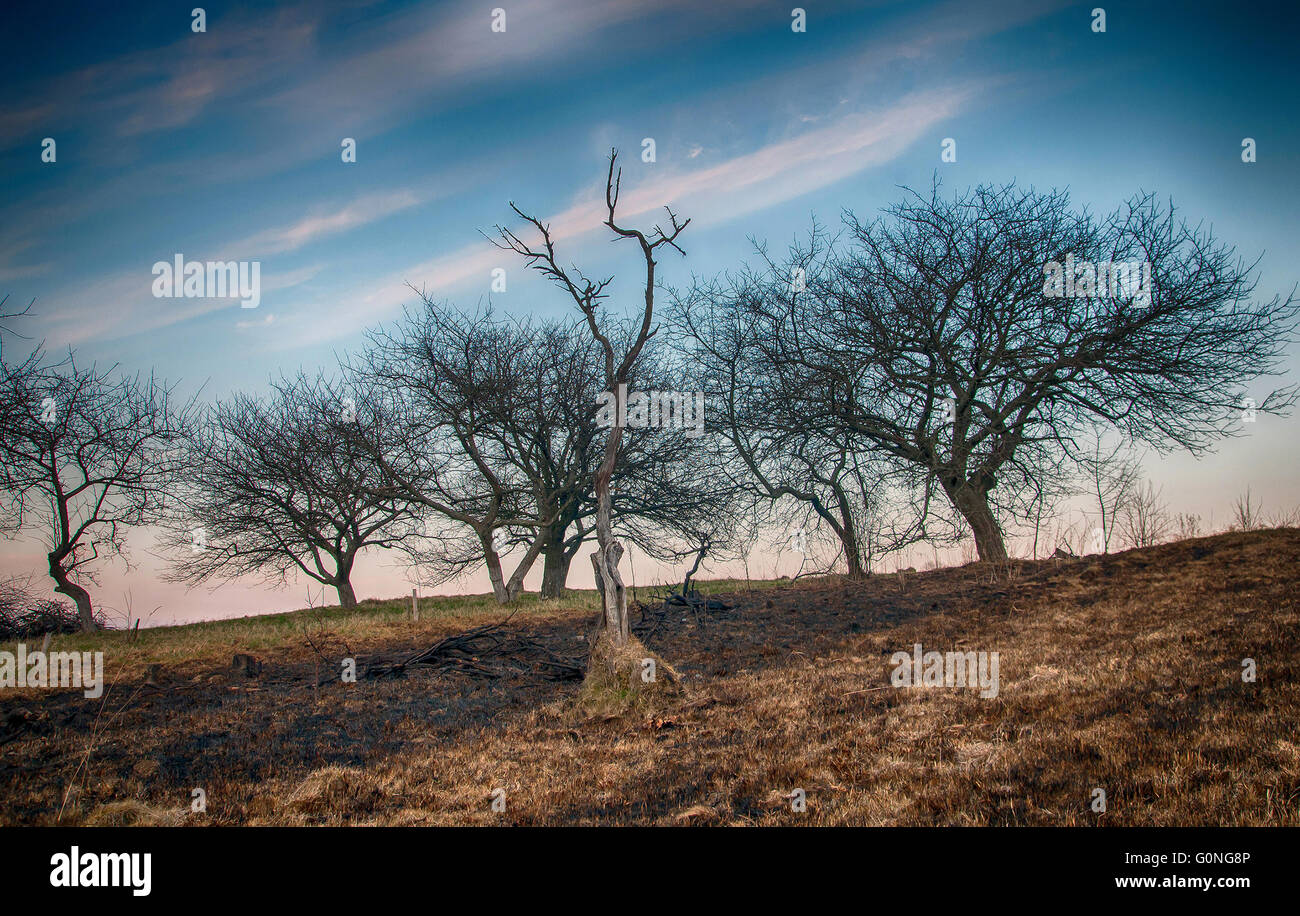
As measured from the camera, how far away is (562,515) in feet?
86.6

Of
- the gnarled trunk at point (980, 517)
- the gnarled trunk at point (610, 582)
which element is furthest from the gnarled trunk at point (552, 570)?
the gnarled trunk at point (610, 582)

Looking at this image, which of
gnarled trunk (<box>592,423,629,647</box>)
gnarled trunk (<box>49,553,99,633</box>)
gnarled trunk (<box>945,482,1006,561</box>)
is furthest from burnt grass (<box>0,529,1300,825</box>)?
gnarled trunk (<box>49,553,99,633</box>)

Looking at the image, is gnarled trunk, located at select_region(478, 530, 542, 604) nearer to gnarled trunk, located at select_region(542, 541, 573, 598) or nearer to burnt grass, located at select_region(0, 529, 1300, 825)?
gnarled trunk, located at select_region(542, 541, 573, 598)

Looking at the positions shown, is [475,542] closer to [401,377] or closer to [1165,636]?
[401,377]

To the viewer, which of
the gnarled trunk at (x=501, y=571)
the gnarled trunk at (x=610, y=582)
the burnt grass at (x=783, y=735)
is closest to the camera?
the burnt grass at (x=783, y=735)

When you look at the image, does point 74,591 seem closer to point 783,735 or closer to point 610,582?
point 610,582

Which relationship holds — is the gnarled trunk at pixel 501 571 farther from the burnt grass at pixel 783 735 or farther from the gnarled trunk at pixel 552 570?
the burnt grass at pixel 783 735

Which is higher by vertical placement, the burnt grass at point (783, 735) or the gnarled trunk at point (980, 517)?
the gnarled trunk at point (980, 517)

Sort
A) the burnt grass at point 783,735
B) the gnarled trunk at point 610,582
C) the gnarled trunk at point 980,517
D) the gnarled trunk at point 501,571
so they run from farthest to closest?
the gnarled trunk at point 501,571 < the gnarled trunk at point 980,517 < the gnarled trunk at point 610,582 < the burnt grass at point 783,735

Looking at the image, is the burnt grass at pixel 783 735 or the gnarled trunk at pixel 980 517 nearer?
the burnt grass at pixel 783 735

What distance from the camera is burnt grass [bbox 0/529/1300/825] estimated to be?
15.6 ft

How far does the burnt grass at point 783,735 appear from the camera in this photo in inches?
188

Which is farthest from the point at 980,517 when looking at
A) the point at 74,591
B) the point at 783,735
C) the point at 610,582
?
the point at 74,591
